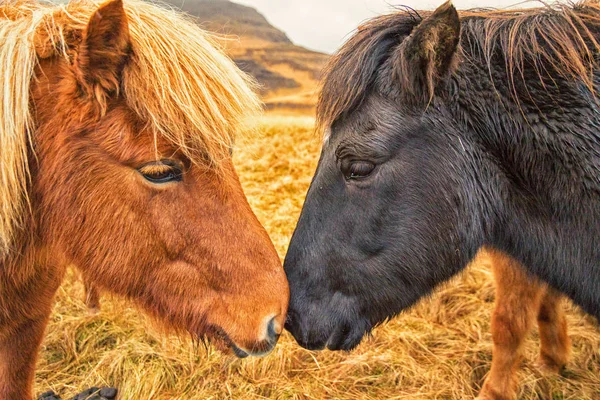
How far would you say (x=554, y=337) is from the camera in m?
3.44

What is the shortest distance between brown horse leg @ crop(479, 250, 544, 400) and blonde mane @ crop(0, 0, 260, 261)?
1.80 metres

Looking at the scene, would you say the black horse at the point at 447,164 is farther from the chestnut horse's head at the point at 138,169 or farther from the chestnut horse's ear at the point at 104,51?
the chestnut horse's ear at the point at 104,51

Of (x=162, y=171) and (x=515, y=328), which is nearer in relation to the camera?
(x=162, y=171)

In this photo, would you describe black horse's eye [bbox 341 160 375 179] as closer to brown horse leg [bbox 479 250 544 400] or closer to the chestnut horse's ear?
the chestnut horse's ear

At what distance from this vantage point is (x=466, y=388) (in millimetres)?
3326

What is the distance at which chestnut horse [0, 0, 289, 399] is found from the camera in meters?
1.79

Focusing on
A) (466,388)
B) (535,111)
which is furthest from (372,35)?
(466,388)

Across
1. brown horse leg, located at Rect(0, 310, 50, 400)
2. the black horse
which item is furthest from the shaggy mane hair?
brown horse leg, located at Rect(0, 310, 50, 400)

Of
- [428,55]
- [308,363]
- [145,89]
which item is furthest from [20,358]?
[428,55]

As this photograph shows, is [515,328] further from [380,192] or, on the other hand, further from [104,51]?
[104,51]

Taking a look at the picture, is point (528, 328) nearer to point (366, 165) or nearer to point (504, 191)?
point (504, 191)

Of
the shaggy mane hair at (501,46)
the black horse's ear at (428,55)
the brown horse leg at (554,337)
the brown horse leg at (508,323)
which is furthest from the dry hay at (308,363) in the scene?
the black horse's ear at (428,55)

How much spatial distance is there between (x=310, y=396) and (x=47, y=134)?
2229mm

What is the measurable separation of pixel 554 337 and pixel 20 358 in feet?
11.3
